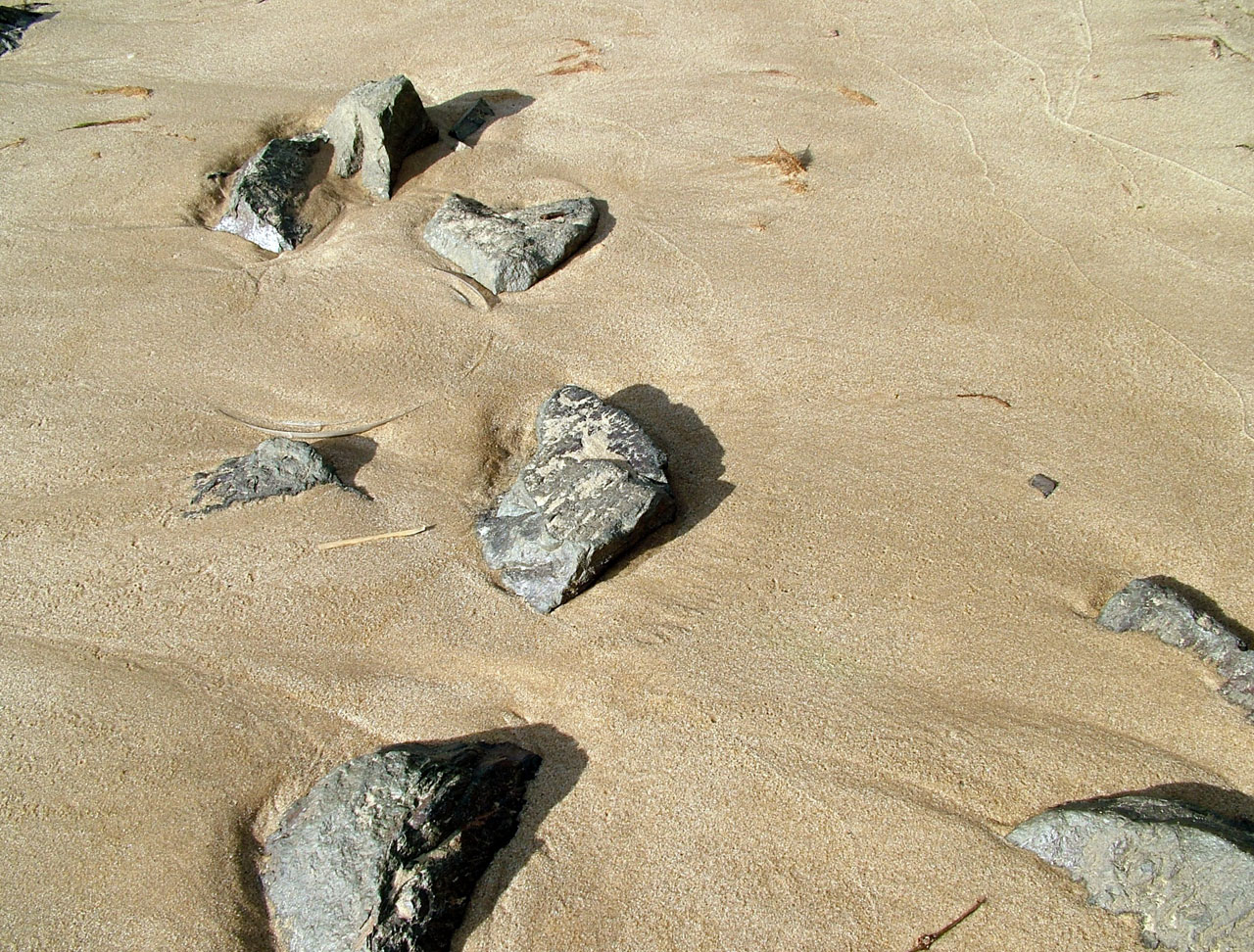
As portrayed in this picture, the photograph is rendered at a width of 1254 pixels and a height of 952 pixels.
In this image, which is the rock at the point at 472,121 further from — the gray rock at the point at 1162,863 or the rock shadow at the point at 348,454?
the gray rock at the point at 1162,863

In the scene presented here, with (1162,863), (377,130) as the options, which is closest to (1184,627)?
(1162,863)

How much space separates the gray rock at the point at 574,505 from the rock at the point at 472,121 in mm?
1963

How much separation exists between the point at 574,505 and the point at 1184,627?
1.51 metres

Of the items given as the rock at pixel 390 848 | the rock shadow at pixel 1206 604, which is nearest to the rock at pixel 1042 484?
the rock shadow at pixel 1206 604

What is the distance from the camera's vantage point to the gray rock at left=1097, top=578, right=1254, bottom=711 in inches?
84.1

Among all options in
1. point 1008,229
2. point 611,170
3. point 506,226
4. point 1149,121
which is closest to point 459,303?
point 506,226

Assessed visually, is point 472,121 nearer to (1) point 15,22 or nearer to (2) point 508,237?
(2) point 508,237

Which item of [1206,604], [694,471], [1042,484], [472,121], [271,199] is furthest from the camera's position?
[472,121]

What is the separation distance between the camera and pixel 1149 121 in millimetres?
3836

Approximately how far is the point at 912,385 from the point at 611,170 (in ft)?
5.47

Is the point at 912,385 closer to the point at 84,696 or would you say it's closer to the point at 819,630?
the point at 819,630

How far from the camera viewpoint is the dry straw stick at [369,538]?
99.8 inches

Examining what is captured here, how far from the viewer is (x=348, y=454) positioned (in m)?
2.81

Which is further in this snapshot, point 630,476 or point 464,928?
point 630,476
